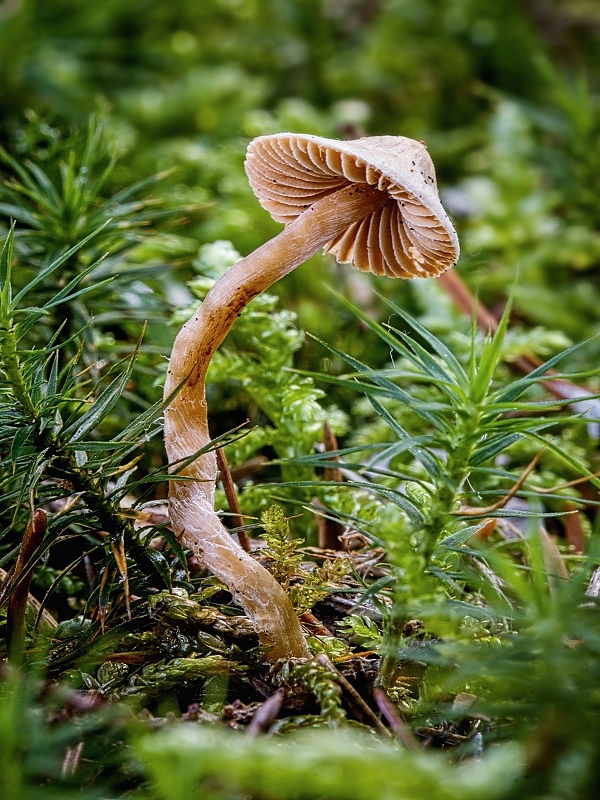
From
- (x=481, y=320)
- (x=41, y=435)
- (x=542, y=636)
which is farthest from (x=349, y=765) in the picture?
(x=481, y=320)

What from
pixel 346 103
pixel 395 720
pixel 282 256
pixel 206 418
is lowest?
pixel 395 720

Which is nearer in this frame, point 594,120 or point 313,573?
point 313,573

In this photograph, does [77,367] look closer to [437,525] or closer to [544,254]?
[437,525]

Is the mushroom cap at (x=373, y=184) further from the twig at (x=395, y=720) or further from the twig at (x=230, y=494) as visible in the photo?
the twig at (x=395, y=720)

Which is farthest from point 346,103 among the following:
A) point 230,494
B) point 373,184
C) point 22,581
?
point 22,581

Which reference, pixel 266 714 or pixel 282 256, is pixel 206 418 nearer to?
pixel 282 256

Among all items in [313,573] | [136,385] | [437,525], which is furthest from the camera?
[136,385]

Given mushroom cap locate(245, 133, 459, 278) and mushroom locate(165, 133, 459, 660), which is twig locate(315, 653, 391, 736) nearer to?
mushroom locate(165, 133, 459, 660)

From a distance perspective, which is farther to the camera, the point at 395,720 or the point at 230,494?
the point at 230,494
